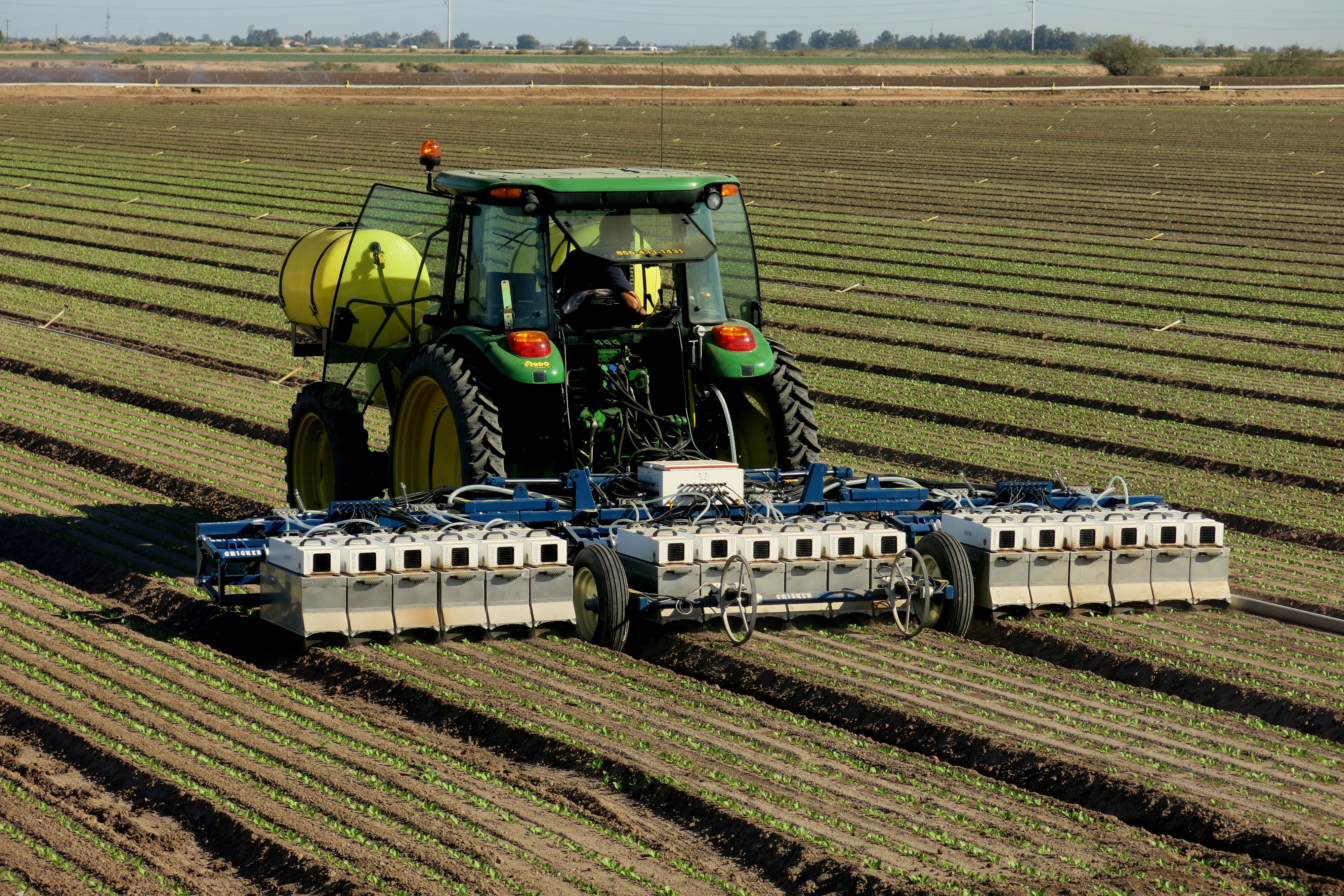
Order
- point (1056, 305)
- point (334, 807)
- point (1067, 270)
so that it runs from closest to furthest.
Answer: point (334, 807) → point (1056, 305) → point (1067, 270)

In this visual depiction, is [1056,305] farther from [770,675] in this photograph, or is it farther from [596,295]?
[770,675]

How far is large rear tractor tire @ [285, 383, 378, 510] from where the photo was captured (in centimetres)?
968

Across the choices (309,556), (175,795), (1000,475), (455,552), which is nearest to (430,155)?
(455,552)

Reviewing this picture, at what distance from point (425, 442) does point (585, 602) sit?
1.72 meters

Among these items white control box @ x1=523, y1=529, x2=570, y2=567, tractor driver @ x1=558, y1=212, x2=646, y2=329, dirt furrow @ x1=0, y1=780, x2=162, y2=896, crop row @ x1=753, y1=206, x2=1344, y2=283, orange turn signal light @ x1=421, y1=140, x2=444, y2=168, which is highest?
orange turn signal light @ x1=421, y1=140, x2=444, y2=168

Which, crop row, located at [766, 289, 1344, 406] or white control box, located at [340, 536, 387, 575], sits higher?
white control box, located at [340, 536, 387, 575]

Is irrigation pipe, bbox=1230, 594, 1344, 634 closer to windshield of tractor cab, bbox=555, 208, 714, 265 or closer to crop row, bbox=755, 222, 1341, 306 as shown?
windshield of tractor cab, bbox=555, 208, 714, 265

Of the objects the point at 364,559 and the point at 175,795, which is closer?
the point at 175,795

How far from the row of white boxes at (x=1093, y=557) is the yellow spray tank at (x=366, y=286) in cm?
327

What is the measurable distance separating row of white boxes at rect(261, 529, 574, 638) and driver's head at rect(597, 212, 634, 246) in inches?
61.8

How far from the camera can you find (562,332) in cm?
877

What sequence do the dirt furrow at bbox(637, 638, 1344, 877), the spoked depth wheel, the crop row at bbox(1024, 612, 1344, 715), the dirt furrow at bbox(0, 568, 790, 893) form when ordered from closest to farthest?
1. the dirt furrow at bbox(0, 568, 790, 893)
2. the dirt furrow at bbox(637, 638, 1344, 877)
3. the crop row at bbox(1024, 612, 1344, 715)
4. the spoked depth wheel

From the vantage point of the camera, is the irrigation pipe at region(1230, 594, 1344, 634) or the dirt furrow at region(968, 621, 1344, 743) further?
the irrigation pipe at region(1230, 594, 1344, 634)

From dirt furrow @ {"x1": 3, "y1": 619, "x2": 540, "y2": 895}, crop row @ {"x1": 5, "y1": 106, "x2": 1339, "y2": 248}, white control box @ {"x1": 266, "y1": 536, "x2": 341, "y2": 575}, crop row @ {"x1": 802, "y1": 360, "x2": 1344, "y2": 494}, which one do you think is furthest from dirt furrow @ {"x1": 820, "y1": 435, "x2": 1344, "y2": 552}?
crop row @ {"x1": 5, "y1": 106, "x2": 1339, "y2": 248}
